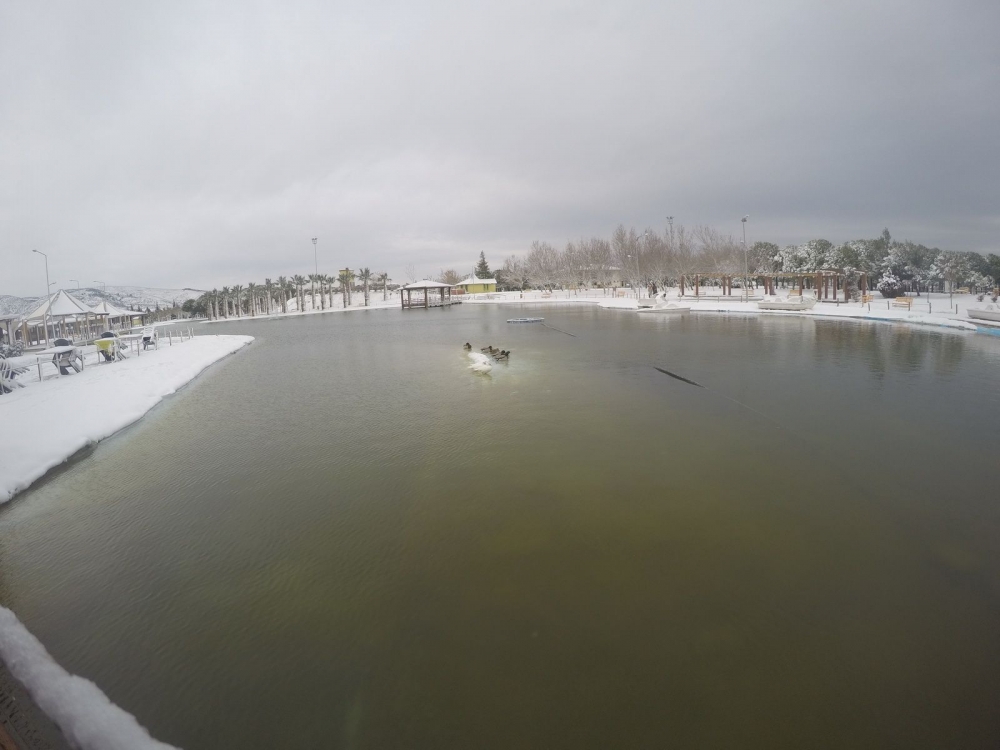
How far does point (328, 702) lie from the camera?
9.44 ft

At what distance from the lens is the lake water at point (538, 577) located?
9.14 ft

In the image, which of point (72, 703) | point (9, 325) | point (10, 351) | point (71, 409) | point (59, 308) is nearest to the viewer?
point (72, 703)

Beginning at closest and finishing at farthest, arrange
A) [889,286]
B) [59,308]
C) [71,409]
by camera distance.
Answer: [71,409] → [59,308] → [889,286]

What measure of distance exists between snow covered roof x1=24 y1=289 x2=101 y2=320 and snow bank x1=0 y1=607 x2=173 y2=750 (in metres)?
25.1

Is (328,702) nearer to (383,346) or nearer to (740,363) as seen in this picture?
(740,363)

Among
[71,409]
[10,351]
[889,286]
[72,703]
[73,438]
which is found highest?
[889,286]

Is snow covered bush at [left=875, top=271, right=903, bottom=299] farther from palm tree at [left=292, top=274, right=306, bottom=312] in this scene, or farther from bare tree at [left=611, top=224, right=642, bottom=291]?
palm tree at [left=292, top=274, right=306, bottom=312]

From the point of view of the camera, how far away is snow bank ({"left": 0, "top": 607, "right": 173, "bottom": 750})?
2672mm

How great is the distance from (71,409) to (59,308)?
2021cm

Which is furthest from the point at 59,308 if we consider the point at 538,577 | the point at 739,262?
the point at 739,262

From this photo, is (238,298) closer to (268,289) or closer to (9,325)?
(268,289)

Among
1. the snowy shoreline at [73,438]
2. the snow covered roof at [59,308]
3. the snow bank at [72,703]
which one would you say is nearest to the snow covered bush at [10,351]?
the snowy shoreline at [73,438]

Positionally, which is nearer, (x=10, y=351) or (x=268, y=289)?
(x=10, y=351)

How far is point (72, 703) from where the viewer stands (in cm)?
292
